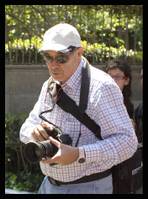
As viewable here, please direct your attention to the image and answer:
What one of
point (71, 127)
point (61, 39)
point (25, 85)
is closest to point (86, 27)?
point (25, 85)

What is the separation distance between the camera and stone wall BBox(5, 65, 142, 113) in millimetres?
7125

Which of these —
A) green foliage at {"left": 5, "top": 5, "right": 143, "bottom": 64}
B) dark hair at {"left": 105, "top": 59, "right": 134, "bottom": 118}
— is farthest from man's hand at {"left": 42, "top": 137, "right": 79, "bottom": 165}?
green foliage at {"left": 5, "top": 5, "right": 143, "bottom": 64}

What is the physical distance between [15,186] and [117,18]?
2.80m

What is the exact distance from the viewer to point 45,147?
261 cm

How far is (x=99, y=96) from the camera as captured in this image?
2.71 metres

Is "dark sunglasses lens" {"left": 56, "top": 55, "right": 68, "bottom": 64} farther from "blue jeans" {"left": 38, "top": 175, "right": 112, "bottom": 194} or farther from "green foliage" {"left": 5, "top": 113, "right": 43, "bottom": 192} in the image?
"green foliage" {"left": 5, "top": 113, "right": 43, "bottom": 192}

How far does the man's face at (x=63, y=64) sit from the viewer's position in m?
2.78

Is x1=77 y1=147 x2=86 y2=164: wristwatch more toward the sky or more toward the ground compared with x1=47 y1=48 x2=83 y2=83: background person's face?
more toward the ground

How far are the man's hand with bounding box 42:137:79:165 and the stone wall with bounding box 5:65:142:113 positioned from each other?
176 inches

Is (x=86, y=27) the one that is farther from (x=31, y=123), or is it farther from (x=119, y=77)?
(x=31, y=123)

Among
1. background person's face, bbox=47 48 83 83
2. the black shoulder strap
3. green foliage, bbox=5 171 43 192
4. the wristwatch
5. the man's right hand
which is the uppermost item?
background person's face, bbox=47 48 83 83
